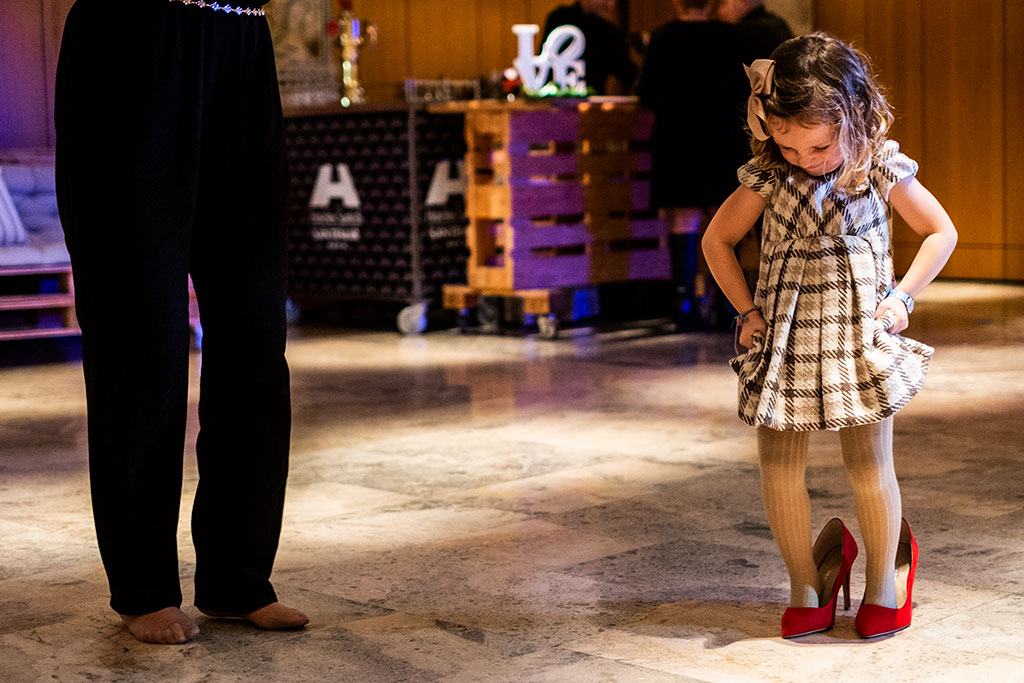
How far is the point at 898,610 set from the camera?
248 cm

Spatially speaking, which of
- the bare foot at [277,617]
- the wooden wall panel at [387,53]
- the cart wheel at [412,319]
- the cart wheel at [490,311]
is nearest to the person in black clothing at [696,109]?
the cart wheel at [490,311]

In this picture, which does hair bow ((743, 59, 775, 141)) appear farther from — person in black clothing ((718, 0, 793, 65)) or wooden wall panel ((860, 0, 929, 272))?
wooden wall panel ((860, 0, 929, 272))

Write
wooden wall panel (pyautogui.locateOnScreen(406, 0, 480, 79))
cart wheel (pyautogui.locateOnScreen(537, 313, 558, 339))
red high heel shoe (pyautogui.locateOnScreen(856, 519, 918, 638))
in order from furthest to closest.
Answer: wooden wall panel (pyautogui.locateOnScreen(406, 0, 480, 79))
cart wheel (pyautogui.locateOnScreen(537, 313, 558, 339))
red high heel shoe (pyautogui.locateOnScreen(856, 519, 918, 638))

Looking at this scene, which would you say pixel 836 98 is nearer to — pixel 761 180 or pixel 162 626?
pixel 761 180

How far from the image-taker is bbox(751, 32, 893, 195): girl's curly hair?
235cm

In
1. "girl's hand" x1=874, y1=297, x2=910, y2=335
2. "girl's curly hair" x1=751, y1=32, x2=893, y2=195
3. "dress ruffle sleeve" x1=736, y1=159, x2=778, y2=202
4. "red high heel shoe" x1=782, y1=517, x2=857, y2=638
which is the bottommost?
"red high heel shoe" x1=782, y1=517, x2=857, y2=638

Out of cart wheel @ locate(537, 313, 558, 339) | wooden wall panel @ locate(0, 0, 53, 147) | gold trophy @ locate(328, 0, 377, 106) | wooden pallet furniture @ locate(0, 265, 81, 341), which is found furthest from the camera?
gold trophy @ locate(328, 0, 377, 106)

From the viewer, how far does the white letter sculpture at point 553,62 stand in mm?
7195

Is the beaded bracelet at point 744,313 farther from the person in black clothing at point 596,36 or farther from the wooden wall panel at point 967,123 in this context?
the wooden wall panel at point 967,123

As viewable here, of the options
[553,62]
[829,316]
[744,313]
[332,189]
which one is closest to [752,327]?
[744,313]

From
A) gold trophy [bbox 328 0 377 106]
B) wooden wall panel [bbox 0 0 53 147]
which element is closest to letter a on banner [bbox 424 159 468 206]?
gold trophy [bbox 328 0 377 106]

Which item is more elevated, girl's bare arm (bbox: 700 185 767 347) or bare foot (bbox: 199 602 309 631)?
girl's bare arm (bbox: 700 185 767 347)

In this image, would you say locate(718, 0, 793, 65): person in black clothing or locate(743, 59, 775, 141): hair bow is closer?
locate(743, 59, 775, 141): hair bow

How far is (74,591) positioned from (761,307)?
1477 millimetres
